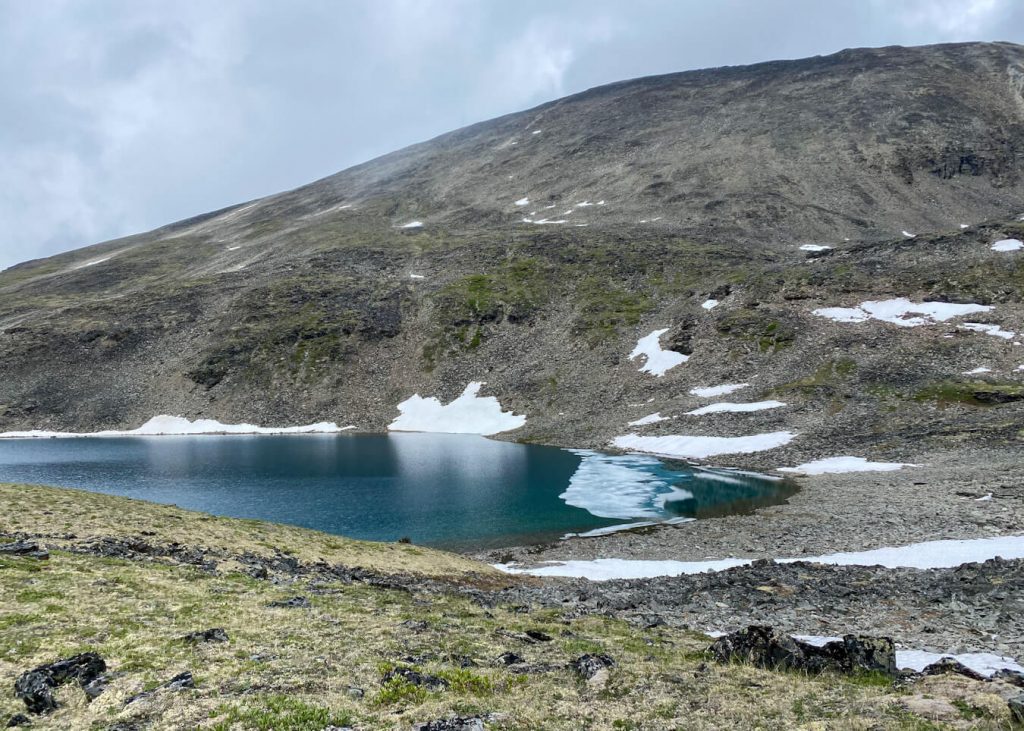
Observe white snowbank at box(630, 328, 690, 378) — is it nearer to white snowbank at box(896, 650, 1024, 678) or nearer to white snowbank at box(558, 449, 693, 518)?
white snowbank at box(558, 449, 693, 518)

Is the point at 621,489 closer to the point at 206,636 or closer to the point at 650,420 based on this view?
the point at 650,420

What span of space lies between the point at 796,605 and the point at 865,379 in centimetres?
5928

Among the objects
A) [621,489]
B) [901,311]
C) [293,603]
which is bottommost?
[621,489]

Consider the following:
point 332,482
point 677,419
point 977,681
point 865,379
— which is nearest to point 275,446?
point 332,482

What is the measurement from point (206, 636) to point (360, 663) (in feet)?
14.1

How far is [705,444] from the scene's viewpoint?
67688mm

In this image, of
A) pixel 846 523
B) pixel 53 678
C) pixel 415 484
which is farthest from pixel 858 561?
pixel 415 484

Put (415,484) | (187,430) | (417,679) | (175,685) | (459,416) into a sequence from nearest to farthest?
(175,685), (417,679), (415,484), (459,416), (187,430)

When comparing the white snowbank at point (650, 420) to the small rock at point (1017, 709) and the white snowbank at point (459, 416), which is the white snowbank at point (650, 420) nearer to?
the white snowbank at point (459, 416)

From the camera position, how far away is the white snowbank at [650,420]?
78.2 m

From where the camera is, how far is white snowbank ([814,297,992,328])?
7988 centimetres

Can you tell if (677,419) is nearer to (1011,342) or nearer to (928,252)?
(1011,342)

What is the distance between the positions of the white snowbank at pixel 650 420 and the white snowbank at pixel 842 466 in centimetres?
2154

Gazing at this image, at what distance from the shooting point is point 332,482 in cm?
6025
